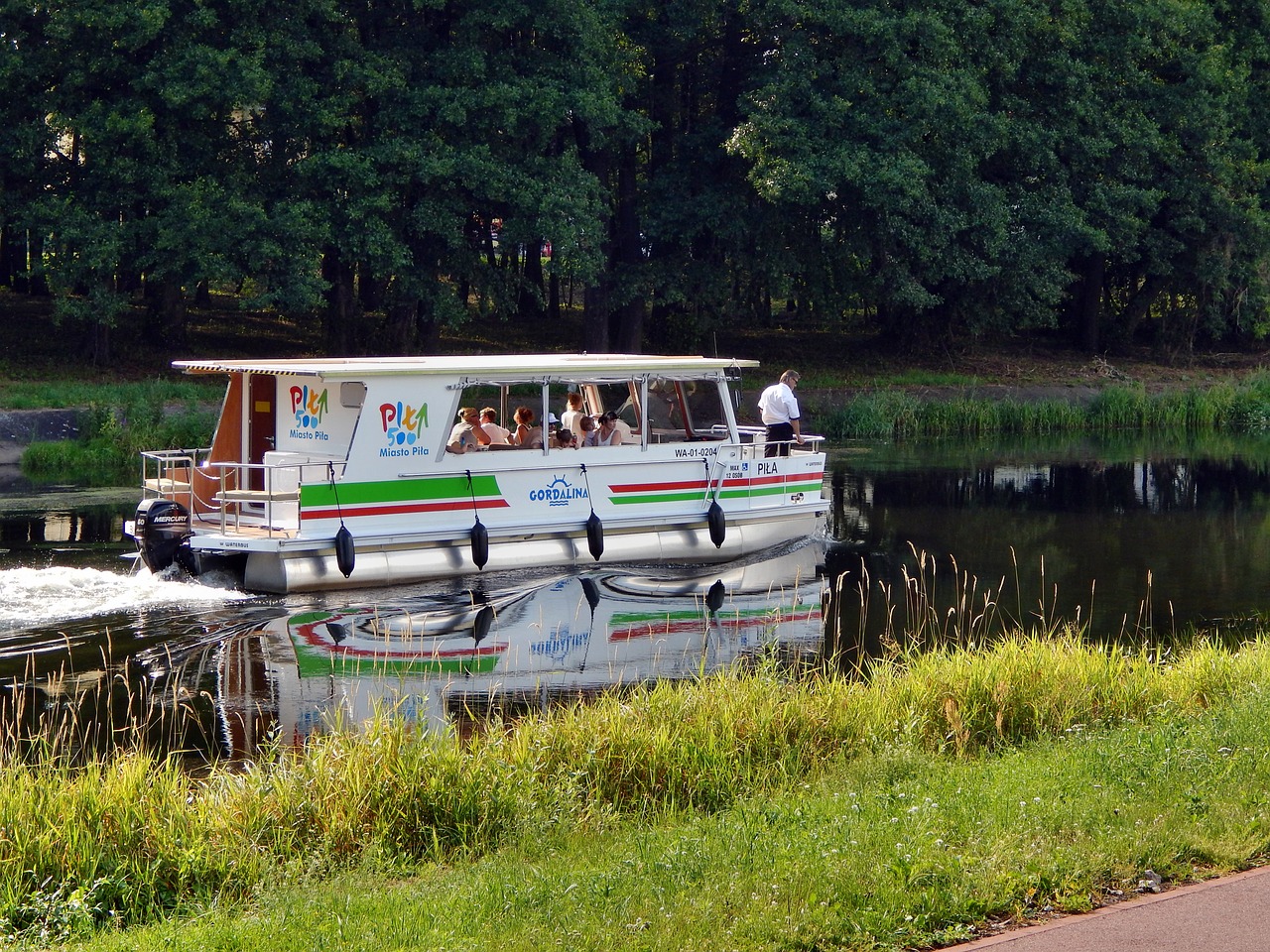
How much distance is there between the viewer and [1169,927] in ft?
21.4

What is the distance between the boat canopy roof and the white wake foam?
292 cm

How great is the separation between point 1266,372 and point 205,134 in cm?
3219

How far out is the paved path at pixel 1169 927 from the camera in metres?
6.31

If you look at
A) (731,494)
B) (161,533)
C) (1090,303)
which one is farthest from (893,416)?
(161,533)

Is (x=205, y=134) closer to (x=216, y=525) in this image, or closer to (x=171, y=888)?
(x=216, y=525)

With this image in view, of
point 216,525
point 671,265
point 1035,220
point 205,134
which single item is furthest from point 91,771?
→ point 1035,220

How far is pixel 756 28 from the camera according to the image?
4144 cm

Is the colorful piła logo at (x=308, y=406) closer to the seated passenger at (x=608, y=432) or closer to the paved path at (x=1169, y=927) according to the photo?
the seated passenger at (x=608, y=432)

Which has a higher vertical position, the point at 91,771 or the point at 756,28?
the point at 756,28

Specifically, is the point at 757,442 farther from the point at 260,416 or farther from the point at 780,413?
the point at 260,416

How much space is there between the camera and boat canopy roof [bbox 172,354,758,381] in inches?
730

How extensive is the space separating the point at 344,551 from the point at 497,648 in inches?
131

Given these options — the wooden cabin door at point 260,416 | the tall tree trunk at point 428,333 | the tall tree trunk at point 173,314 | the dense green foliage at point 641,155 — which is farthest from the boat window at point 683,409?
the tall tree trunk at point 173,314

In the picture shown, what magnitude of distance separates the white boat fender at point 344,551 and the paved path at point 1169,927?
491 inches
